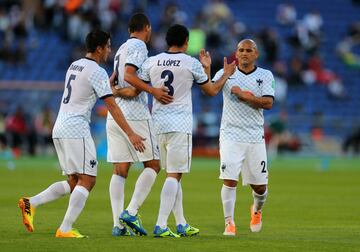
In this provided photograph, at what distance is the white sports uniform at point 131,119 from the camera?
12.9m

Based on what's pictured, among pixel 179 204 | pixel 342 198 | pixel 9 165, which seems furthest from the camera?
pixel 9 165

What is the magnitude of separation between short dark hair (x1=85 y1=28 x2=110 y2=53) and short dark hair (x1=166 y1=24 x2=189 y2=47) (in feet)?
2.69

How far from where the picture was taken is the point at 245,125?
13883 millimetres

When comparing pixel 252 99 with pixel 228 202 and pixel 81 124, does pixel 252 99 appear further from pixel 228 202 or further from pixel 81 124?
pixel 81 124

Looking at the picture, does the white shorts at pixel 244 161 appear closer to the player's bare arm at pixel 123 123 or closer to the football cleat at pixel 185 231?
the football cleat at pixel 185 231

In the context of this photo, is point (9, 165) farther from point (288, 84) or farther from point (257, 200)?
point (257, 200)

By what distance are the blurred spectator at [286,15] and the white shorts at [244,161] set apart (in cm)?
3031

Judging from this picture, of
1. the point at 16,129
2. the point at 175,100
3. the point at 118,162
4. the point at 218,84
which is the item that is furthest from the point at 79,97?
the point at 16,129

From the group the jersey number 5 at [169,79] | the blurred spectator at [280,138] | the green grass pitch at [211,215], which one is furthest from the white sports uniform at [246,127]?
the blurred spectator at [280,138]

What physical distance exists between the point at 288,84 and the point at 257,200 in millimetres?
27882

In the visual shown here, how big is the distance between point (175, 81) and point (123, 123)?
100cm

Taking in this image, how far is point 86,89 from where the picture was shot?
40.8ft

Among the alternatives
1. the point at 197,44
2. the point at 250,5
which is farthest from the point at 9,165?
the point at 250,5

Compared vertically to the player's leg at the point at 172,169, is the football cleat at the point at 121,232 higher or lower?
lower
